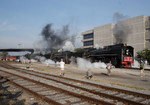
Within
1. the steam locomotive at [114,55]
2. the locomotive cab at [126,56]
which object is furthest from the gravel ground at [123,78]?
the steam locomotive at [114,55]

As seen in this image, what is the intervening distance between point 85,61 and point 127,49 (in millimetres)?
7293

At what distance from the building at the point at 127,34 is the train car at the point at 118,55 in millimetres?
5076

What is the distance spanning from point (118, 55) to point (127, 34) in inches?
646

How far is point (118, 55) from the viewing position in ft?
70.0

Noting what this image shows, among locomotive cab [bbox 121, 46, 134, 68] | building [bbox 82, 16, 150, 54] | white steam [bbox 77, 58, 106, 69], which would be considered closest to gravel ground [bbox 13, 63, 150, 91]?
locomotive cab [bbox 121, 46, 134, 68]

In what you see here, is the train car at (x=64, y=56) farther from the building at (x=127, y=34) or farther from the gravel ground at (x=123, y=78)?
the gravel ground at (x=123, y=78)

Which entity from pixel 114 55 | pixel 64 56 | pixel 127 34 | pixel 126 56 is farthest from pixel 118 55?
pixel 127 34

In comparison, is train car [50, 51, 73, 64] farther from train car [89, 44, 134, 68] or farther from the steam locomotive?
train car [89, 44, 134, 68]

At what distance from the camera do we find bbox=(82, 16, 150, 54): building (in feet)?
117

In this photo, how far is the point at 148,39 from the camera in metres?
50.0

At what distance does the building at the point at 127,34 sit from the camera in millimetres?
35781

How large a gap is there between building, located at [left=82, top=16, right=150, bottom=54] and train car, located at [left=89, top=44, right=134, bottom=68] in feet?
16.7

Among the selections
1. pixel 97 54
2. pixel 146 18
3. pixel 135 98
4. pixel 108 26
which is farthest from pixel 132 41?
pixel 135 98

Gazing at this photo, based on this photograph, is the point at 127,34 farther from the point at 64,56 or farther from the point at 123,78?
the point at 123,78
